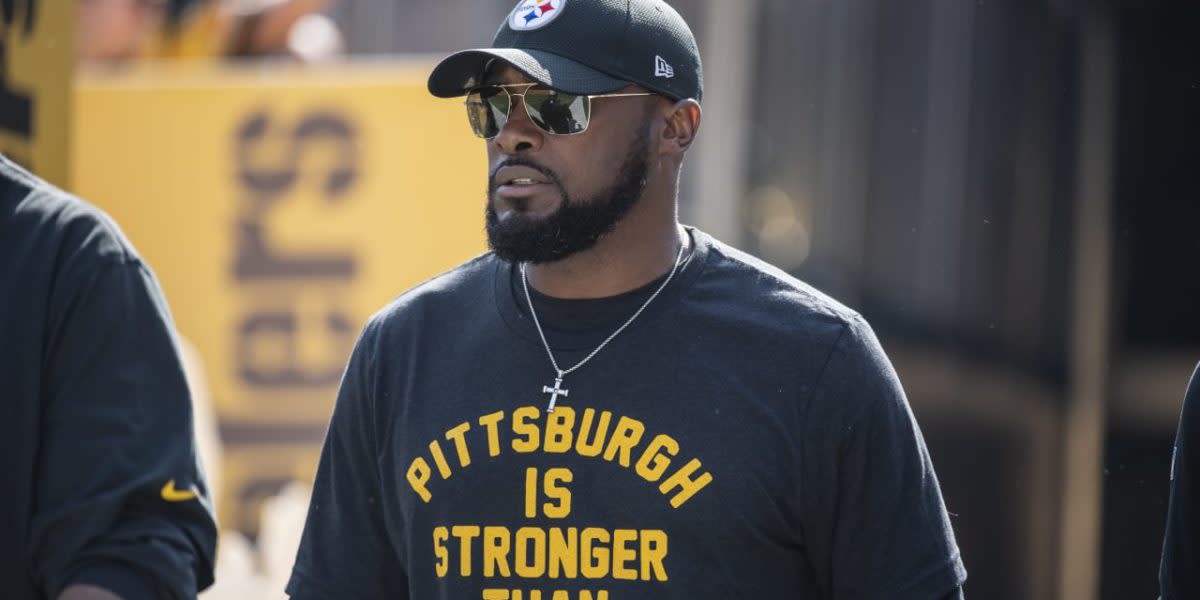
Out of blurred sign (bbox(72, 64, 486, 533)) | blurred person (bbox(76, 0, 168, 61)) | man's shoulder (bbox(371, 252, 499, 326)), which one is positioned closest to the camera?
man's shoulder (bbox(371, 252, 499, 326))

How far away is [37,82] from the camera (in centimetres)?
340

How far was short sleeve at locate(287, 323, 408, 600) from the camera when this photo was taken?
2549 mm

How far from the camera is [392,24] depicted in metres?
6.47

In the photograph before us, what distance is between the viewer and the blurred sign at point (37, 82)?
3.29 m

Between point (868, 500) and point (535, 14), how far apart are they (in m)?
0.95

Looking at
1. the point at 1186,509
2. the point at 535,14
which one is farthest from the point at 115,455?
the point at 1186,509

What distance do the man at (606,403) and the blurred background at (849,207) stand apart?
2.27 meters

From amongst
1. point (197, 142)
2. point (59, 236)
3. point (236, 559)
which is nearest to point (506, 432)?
point (59, 236)

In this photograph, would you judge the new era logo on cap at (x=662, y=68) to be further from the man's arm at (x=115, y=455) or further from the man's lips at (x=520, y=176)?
the man's arm at (x=115, y=455)

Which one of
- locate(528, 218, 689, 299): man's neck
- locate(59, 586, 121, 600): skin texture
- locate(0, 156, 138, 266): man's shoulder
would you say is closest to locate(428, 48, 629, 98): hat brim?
locate(528, 218, 689, 299): man's neck

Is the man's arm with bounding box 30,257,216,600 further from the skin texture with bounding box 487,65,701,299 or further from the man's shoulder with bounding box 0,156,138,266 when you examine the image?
the skin texture with bounding box 487,65,701,299

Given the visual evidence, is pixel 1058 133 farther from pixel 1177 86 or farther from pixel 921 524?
pixel 921 524

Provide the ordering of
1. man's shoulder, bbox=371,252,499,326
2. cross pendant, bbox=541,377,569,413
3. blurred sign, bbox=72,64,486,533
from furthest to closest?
blurred sign, bbox=72,64,486,533 → man's shoulder, bbox=371,252,499,326 → cross pendant, bbox=541,377,569,413

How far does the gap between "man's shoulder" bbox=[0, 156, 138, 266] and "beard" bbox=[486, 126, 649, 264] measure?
602mm
